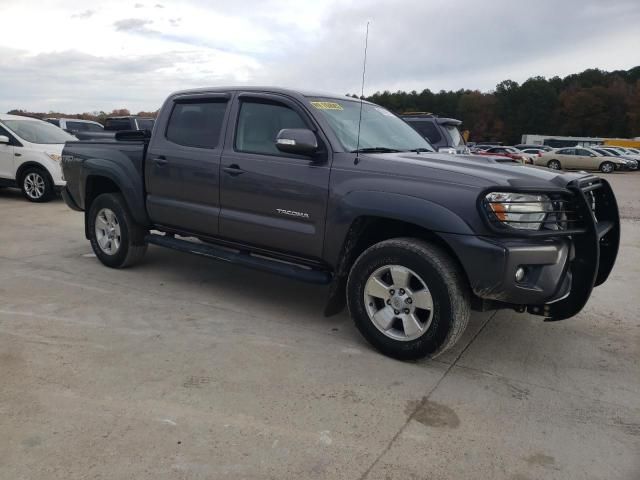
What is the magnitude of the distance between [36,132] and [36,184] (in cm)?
→ 127

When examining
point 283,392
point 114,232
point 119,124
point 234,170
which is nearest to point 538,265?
point 283,392

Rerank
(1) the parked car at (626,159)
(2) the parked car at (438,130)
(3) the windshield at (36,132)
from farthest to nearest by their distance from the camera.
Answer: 1. (1) the parked car at (626,159)
2. (2) the parked car at (438,130)
3. (3) the windshield at (36,132)

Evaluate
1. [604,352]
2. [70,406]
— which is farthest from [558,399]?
[70,406]

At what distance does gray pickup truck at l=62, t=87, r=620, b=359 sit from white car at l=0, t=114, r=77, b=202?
5.86 metres

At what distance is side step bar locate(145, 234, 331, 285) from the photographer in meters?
4.15

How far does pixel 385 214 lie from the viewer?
12.0 ft

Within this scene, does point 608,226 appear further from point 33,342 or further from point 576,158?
point 576,158

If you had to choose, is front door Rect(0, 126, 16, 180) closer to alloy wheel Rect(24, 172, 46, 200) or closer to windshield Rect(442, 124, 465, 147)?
alloy wheel Rect(24, 172, 46, 200)

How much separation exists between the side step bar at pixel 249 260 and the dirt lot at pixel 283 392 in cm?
43

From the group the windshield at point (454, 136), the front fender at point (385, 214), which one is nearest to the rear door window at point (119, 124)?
the windshield at point (454, 136)

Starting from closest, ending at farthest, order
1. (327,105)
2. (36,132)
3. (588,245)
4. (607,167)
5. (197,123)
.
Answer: (588,245) → (327,105) → (197,123) → (36,132) → (607,167)

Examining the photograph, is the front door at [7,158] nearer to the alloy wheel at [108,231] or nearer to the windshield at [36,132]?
the windshield at [36,132]

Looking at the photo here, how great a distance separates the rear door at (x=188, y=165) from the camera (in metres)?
4.73

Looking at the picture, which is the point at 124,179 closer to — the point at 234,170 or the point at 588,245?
the point at 234,170
